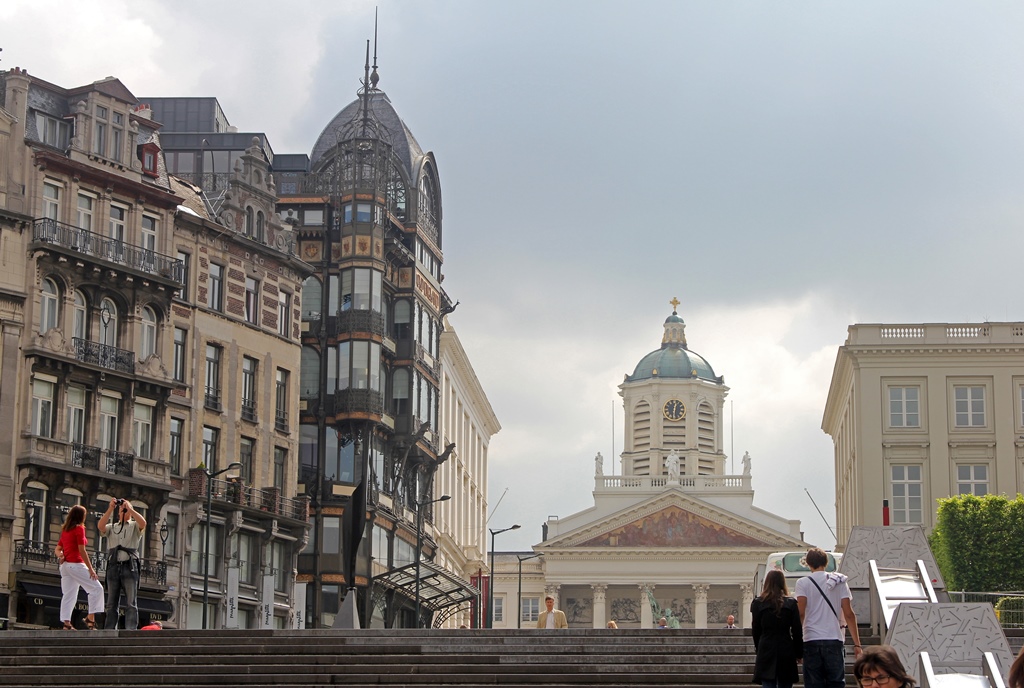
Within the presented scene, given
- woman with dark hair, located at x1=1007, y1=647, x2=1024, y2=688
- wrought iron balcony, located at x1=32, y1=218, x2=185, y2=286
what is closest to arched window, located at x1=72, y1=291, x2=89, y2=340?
wrought iron balcony, located at x1=32, y1=218, x2=185, y2=286

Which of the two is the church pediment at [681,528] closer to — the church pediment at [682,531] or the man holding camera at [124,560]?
the church pediment at [682,531]

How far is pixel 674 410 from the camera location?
154m

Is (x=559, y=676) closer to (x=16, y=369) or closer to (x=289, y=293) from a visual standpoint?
(x=16, y=369)

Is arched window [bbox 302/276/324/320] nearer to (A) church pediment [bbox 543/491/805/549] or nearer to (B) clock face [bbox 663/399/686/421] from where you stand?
(A) church pediment [bbox 543/491/805/549]

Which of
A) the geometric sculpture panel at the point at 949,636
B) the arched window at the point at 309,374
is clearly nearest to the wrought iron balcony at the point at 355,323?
the arched window at the point at 309,374

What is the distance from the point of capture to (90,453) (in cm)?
5291

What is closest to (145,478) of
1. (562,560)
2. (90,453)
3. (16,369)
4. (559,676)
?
(90,453)

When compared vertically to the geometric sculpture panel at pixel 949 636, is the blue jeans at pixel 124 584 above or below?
above

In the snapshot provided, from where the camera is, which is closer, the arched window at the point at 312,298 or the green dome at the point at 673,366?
the arched window at the point at 312,298

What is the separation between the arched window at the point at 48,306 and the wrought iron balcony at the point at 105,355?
3.01ft

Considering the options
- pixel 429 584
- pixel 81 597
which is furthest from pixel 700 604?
pixel 81 597

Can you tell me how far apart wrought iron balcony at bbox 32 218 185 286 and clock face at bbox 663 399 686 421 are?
96891mm

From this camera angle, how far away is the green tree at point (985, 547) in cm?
6406

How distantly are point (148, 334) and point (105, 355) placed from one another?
303 centimetres
